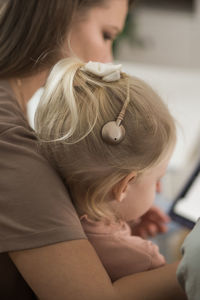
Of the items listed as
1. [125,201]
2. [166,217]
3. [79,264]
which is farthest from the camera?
[166,217]

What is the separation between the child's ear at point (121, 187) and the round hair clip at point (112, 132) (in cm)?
8

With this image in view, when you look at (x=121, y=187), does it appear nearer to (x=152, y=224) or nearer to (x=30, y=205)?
(x=30, y=205)

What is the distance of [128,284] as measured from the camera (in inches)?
29.3

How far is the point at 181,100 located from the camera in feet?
7.35

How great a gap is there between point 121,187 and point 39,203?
144mm

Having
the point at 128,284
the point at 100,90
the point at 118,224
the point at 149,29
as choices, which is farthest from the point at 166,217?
the point at 149,29

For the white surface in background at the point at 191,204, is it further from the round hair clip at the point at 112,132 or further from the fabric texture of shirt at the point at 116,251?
the round hair clip at the point at 112,132

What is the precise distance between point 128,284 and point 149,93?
0.99 ft

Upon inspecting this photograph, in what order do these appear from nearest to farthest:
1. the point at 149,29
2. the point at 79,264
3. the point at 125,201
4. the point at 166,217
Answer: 1. the point at 79,264
2. the point at 125,201
3. the point at 166,217
4. the point at 149,29

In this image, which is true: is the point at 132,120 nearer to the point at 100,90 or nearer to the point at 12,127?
the point at 100,90

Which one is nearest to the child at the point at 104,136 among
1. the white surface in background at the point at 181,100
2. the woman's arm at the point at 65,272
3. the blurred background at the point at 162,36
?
the woman's arm at the point at 65,272

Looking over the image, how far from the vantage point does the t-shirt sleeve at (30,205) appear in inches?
26.8

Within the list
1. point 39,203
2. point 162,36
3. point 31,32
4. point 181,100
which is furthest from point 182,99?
point 39,203

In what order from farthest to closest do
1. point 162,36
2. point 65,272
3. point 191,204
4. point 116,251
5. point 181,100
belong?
point 162,36 → point 181,100 → point 191,204 → point 116,251 → point 65,272
